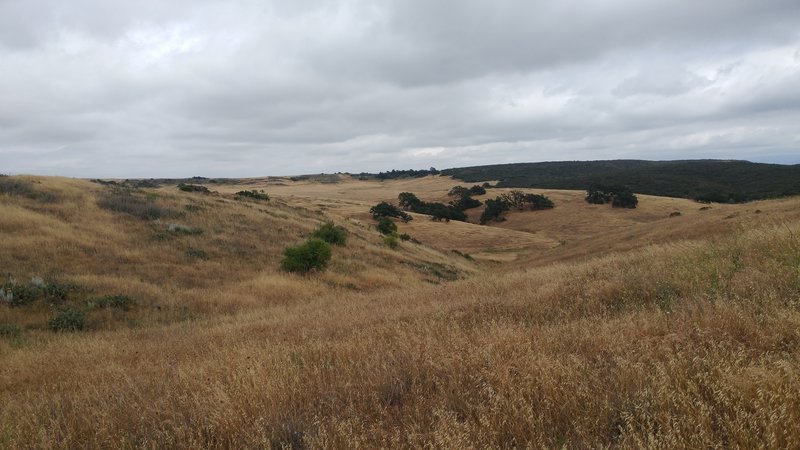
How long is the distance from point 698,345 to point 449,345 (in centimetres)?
229

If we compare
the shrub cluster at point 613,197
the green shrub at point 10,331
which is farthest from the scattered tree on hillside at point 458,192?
the green shrub at point 10,331

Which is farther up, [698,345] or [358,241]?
[698,345]

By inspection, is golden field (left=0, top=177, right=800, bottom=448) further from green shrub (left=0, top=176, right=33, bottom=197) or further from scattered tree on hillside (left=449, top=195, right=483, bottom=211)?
scattered tree on hillside (left=449, top=195, right=483, bottom=211)

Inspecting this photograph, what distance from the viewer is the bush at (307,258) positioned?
1841 cm

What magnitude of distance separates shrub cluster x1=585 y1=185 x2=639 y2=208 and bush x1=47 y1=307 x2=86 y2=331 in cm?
6849

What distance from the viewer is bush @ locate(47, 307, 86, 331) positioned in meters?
9.99

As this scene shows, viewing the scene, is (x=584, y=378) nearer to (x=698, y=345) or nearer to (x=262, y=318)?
(x=698, y=345)

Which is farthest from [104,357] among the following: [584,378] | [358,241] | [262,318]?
[358,241]

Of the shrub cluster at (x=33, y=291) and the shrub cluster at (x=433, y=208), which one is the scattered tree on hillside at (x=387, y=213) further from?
the shrub cluster at (x=33, y=291)

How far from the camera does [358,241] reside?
1141 inches

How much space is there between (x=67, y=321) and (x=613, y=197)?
71054 millimetres

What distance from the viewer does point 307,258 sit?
730 inches

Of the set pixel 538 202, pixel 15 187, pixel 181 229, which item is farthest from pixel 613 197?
pixel 15 187

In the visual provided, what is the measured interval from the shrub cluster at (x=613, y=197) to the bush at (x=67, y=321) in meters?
68.5
